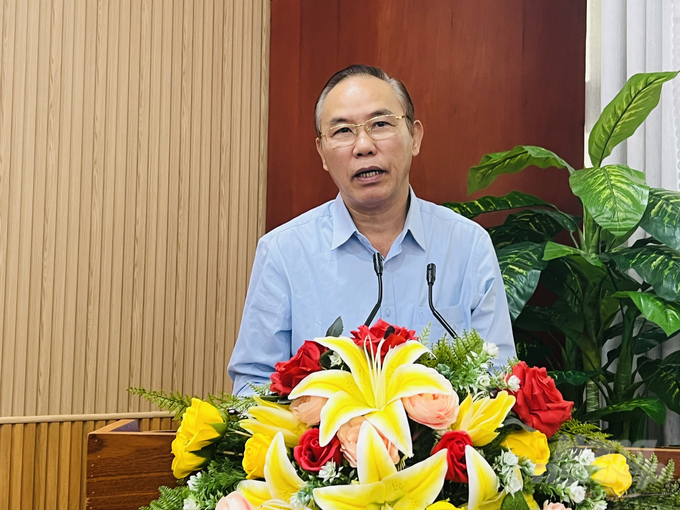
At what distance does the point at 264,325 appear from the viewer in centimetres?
182

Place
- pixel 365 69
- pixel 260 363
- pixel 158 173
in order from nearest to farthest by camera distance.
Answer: pixel 260 363 < pixel 365 69 < pixel 158 173

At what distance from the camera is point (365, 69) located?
74.9 inches

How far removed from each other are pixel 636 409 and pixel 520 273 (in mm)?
556

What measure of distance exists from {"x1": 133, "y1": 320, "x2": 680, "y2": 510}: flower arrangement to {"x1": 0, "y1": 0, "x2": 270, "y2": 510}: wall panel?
6.47 ft

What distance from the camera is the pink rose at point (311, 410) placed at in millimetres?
713

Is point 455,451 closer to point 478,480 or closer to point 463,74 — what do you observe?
point 478,480

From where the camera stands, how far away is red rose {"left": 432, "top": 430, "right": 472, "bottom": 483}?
0.67 m

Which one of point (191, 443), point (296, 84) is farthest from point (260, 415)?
point (296, 84)

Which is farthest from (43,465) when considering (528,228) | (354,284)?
(528,228)

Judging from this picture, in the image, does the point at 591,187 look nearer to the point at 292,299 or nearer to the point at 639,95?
the point at 639,95

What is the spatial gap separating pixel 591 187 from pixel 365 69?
701 mm

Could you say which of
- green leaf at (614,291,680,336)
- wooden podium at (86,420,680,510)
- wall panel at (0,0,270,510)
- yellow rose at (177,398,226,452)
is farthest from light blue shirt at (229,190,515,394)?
wall panel at (0,0,270,510)

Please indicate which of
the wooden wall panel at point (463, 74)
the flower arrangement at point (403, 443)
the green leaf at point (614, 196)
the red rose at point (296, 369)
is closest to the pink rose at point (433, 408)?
the flower arrangement at point (403, 443)

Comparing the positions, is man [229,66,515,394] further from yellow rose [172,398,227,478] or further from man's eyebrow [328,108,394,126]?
yellow rose [172,398,227,478]
